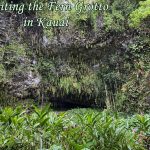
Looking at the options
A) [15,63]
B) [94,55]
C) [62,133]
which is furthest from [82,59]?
[62,133]

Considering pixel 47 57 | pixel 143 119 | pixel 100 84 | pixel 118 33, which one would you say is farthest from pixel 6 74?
pixel 143 119

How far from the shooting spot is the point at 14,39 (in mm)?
11969

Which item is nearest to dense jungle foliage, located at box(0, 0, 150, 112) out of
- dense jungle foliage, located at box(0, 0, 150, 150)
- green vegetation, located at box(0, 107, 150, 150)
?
dense jungle foliage, located at box(0, 0, 150, 150)

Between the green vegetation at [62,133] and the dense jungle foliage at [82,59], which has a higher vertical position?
the dense jungle foliage at [82,59]

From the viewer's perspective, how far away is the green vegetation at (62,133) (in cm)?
390

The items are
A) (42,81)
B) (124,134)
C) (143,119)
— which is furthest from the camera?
(42,81)

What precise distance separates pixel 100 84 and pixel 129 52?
158cm

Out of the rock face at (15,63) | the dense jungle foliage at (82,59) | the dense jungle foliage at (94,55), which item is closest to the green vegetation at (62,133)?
the dense jungle foliage at (82,59)

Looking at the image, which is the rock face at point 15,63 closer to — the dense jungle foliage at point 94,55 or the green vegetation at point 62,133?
the dense jungle foliage at point 94,55

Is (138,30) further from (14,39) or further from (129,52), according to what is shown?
(14,39)

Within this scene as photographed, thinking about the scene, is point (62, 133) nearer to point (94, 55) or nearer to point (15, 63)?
point (15, 63)

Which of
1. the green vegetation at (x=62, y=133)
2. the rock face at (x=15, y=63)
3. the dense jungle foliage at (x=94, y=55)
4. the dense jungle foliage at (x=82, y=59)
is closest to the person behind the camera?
the green vegetation at (x=62, y=133)

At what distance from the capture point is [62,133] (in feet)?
13.4

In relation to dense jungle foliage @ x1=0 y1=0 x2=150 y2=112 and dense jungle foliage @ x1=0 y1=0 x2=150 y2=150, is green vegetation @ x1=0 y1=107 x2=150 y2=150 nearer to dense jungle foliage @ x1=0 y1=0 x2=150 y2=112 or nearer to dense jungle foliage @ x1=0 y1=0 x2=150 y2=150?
dense jungle foliage @ x1=0 y1=0 x2=150 y2=150
